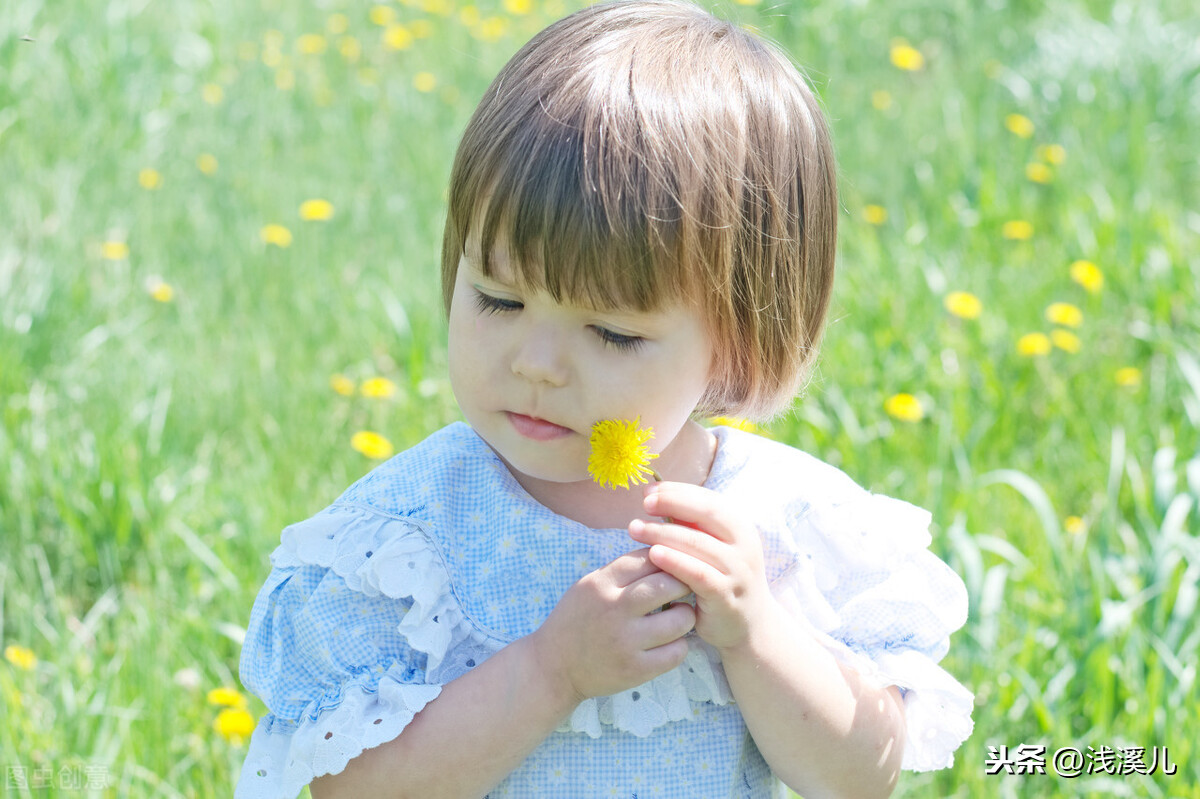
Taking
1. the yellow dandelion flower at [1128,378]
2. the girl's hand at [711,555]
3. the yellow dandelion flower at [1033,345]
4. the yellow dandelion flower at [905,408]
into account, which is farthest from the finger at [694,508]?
the yellow dandelion flower at [1128,378]

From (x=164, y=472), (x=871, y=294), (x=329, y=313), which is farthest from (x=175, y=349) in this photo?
(x=871, y=294)

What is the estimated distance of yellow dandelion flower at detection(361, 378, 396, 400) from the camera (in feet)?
8.39

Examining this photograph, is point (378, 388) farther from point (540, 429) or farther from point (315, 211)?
point (540, 429)

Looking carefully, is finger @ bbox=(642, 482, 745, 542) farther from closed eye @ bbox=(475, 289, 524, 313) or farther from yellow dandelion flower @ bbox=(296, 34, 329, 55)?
yellow dandelion flower @ bbox=(296, 34, 329, 55)

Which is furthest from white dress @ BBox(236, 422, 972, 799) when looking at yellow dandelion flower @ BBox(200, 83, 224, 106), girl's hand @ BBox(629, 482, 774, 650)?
yellow dandelion flower @ BBox(200, 83, 224, 106)

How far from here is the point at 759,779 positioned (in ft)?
4.61

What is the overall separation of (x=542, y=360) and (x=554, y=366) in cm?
1

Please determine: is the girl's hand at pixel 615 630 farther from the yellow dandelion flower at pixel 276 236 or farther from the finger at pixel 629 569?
the yellow dandelion flower at pixel 276 236

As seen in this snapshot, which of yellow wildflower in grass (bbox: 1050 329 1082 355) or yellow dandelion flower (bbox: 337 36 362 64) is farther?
yellow dandelion flower (bbox: 337 36 362 64)

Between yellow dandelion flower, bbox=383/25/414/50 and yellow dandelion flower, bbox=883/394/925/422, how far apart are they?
2658mm

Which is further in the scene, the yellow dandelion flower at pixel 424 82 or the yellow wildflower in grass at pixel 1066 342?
the yellow dandelion flower at pixel 424 82

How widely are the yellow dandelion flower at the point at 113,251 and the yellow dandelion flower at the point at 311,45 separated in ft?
5.30

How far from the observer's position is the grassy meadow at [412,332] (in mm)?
1997

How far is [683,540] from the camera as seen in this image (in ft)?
3.92
